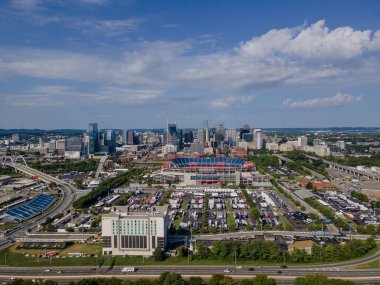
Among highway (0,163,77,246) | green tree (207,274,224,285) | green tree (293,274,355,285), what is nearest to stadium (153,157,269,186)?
highway (0,163,77,246)

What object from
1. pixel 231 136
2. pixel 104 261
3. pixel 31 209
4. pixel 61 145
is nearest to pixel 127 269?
pixel 104 261

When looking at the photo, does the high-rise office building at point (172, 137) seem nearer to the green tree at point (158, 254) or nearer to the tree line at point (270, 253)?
the green tree at point (158, 254)

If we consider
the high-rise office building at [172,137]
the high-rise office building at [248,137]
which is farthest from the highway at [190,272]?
the high-rise office building at [248,137]

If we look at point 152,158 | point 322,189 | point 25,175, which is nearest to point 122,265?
point 322,189

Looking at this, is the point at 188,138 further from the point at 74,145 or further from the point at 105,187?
the point at 105,187

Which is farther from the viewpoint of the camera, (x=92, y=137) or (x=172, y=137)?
(x=172, y=137)

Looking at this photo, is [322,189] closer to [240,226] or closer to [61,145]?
[240,226]

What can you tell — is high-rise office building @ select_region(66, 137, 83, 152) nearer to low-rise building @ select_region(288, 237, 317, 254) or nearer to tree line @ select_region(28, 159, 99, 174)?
tree line @ select_region(28, 159, 99, 174)
